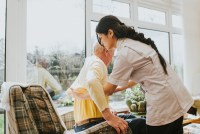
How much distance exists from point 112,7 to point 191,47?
1576 mm

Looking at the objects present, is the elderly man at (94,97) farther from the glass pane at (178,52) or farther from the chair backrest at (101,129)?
the glass pane at (178,52)

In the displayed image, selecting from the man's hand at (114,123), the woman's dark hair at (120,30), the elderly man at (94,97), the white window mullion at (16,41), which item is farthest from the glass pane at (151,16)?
the man's hand at (114,123)

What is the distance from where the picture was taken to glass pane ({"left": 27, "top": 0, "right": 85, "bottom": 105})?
8.04ft

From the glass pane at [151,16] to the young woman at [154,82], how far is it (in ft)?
7.34

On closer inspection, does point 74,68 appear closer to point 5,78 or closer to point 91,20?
point 91,20

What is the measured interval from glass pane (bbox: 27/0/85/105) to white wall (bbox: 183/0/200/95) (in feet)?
6.25

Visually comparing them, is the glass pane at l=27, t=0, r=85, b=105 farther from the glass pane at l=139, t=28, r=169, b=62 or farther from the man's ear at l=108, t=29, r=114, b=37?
the glass pane at l=139, t=28, r=169, b=62

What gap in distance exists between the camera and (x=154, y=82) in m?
1.30

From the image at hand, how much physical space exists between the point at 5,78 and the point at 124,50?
55.1 inches

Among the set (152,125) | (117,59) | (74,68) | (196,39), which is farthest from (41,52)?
(196,39)

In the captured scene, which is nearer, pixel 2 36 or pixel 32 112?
pixel 32 112

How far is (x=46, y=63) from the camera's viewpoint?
2539 mm

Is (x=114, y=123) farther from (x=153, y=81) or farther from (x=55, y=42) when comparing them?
(x=55, y=42)

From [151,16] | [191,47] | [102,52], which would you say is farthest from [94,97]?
[191,47]
